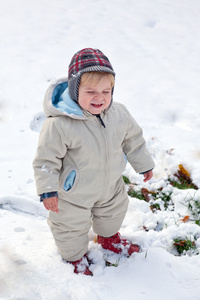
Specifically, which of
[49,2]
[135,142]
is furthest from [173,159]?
[49,2]

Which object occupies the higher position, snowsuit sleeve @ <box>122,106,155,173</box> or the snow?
snowsuit sleeve @ <box>122,106,155,173</box>

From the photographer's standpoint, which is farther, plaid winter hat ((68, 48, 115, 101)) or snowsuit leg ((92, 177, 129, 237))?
snowsuit leg ((92, 177, 129, 237))

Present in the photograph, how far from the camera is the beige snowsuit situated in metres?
1.81

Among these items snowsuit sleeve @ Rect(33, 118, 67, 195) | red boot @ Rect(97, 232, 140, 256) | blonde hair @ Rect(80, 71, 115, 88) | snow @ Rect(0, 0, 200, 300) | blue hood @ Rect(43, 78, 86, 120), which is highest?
blonde hair @ Rect(80, 71, 115, 88)

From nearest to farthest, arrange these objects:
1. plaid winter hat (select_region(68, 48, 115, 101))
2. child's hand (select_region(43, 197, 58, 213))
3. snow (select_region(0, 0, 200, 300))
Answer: plaid winter hat (select_region(68, 48, 115, 101)), child's hand (select_region(43, 197, 58, 213)), snow (select_region(0, 0, 200, 300))

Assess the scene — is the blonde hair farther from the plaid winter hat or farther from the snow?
the snow

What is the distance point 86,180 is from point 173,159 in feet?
5.35

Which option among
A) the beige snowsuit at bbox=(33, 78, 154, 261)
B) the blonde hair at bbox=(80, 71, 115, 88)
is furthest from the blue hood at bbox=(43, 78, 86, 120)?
the blonde hair at bbox=(80, 71, 115, 88)

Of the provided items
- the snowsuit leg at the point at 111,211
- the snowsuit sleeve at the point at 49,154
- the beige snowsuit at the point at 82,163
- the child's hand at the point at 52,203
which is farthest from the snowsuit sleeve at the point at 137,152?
the child's hand at the point at 52,203

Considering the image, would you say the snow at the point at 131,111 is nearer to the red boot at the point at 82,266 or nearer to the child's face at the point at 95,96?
the red boot at the point at 82,266

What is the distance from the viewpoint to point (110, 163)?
1.98 m

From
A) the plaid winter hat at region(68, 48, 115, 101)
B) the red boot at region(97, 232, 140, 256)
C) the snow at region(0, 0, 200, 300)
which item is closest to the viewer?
the plaid winter hat at region(68, 48, 115, 101)

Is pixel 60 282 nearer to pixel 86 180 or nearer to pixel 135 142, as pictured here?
pixel 86 180

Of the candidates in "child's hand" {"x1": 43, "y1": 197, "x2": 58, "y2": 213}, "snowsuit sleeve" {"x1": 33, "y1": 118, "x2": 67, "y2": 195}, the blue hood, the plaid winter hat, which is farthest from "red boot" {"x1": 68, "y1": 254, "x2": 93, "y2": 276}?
the plaid winter hat
